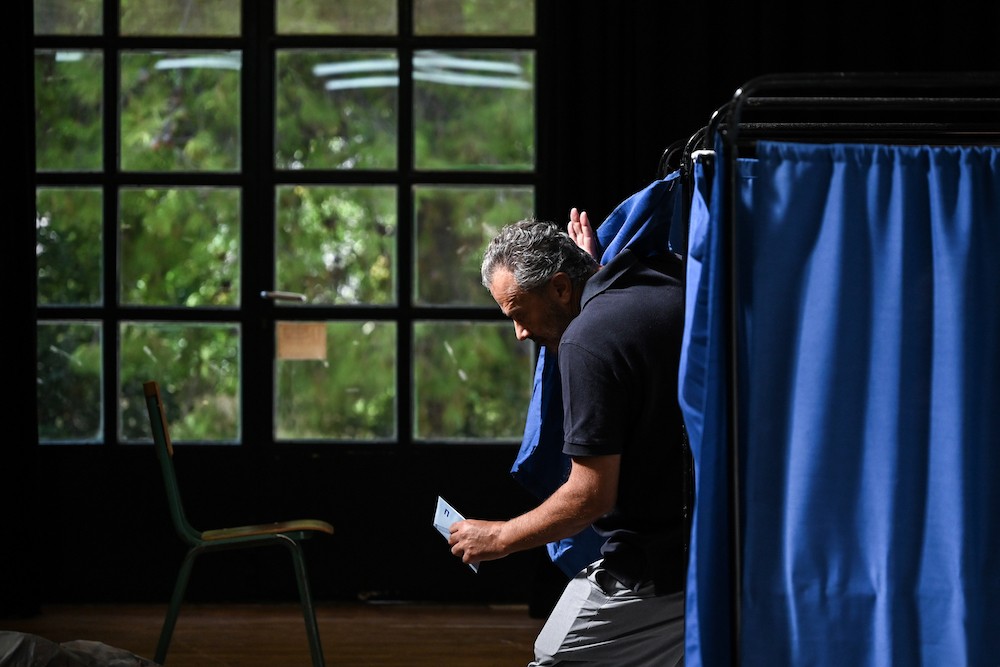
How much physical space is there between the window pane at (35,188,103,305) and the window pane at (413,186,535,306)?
1205 millimetres

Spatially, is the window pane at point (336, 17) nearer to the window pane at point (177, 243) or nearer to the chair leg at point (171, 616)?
the window pane at point (177, 243)

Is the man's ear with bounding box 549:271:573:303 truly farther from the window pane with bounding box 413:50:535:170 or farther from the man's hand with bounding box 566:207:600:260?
the window pane with bounding box 413:50:535:170

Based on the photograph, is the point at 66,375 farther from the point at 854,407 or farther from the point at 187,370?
the point at 854,407

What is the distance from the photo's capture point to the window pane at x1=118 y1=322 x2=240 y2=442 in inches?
162

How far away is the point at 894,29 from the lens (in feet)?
13.0

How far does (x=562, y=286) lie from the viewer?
2123mm

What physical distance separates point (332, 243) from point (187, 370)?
2.37 ft

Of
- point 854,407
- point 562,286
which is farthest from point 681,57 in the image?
point 854,407

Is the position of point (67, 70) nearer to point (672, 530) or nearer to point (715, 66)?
point (715, 66)

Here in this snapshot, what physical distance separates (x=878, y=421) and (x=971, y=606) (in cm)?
28

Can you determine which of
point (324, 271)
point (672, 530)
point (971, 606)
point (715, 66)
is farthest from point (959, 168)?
point (324, 271)

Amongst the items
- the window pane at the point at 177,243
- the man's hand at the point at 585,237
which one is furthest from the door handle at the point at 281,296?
the man's hand at the point at 585,237

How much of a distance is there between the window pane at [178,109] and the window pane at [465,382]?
1014 millimetres

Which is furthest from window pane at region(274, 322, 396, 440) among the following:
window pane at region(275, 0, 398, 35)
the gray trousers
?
the gray trousers
